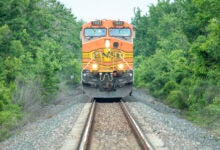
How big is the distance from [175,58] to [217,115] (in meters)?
11.3

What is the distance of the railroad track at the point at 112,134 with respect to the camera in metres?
10.0

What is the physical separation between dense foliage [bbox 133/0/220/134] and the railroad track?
10.3 ft

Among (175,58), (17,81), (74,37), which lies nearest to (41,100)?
(17,81)

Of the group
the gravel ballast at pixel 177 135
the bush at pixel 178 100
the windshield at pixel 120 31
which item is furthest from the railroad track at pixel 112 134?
the bush at pixel 178 100

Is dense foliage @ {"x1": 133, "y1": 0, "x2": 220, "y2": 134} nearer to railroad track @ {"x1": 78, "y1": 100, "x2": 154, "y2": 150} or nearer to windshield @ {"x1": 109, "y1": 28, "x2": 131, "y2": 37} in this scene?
railroad track @ {"x1": 78, "y1": 100, "x2": 154, "y2": 150}

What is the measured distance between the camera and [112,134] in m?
11.7

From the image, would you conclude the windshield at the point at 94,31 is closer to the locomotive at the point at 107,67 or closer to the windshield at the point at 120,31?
the locomotive at the point at 107,67

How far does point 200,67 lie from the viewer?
44.9 ft

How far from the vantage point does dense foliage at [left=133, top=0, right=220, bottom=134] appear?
13492 mm

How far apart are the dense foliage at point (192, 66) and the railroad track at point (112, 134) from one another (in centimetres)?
314

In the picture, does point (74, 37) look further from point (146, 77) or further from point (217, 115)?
point (217, 115)

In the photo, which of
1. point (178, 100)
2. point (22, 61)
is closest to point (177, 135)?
point (178, 100)

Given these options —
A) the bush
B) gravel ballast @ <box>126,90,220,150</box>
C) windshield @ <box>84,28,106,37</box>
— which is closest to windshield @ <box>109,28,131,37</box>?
windshield @ <box>84,28,106,37</box>

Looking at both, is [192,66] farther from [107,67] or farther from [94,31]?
[94,31]
